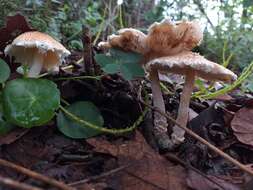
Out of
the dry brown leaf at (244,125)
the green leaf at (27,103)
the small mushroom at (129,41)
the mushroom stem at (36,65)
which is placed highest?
the small mushroom at (129,41)

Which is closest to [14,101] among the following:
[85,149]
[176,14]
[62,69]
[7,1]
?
[85,149]

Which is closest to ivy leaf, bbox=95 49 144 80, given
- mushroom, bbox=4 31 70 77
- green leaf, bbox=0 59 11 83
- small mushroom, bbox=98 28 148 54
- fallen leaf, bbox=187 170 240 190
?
small mushroom, bbox=98 28 148 54

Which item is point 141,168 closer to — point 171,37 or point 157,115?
point 157,115

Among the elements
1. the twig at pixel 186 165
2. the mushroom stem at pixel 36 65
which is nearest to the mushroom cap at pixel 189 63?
the twig at pixel 186 165

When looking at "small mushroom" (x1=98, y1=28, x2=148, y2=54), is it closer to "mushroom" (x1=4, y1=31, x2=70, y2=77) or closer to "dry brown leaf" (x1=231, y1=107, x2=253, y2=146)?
"mushroom" (x1=4, y1=31, x2=70, y2=77)

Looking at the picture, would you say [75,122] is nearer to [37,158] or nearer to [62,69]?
[37,158]

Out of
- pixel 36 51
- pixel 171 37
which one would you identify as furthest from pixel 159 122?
pixel 36 51

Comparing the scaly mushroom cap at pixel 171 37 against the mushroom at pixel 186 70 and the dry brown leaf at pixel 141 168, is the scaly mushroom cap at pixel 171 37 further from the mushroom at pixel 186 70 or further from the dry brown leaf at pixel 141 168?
the dry brown leaf at pixel 141 168
